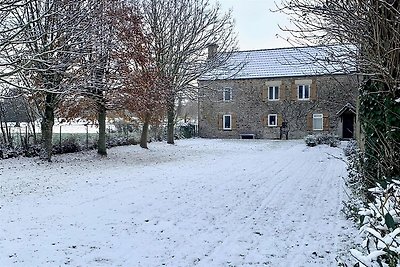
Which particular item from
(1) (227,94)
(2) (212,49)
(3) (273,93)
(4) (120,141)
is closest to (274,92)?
(3) (273,93)

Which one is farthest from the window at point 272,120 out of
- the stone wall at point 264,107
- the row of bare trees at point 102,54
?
the row of bare trees at point 102,54

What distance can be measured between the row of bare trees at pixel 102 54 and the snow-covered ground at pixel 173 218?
2.77 m

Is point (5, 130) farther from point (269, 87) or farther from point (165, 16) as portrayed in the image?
point (269, 87)

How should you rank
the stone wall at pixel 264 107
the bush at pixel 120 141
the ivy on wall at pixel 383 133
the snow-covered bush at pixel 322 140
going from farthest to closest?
the stone wall at pixel 264 107
the snow-covered bush at pixel 322 140
the bush at pixel 120 141
the ivy on wall at pixel 383 133

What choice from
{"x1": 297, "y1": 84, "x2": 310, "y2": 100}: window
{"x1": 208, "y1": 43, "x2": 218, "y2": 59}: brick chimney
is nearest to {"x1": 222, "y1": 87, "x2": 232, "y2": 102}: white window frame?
{"x1": 297, "y1": 84, "x2": 310, "y2": 100}: window

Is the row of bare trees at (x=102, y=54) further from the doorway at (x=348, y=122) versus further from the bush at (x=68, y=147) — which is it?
the doorway at (x=348, y=122)

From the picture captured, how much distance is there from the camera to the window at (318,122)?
31753 millimetres

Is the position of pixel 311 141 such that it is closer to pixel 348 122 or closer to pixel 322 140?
pixel 322 140

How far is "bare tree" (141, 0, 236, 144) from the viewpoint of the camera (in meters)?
22.3

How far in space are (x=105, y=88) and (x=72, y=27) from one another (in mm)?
4828

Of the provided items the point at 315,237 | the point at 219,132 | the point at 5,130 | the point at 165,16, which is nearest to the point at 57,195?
the point at 315,237

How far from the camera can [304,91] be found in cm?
3241

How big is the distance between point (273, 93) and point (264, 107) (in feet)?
4.66

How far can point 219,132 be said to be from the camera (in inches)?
1383
